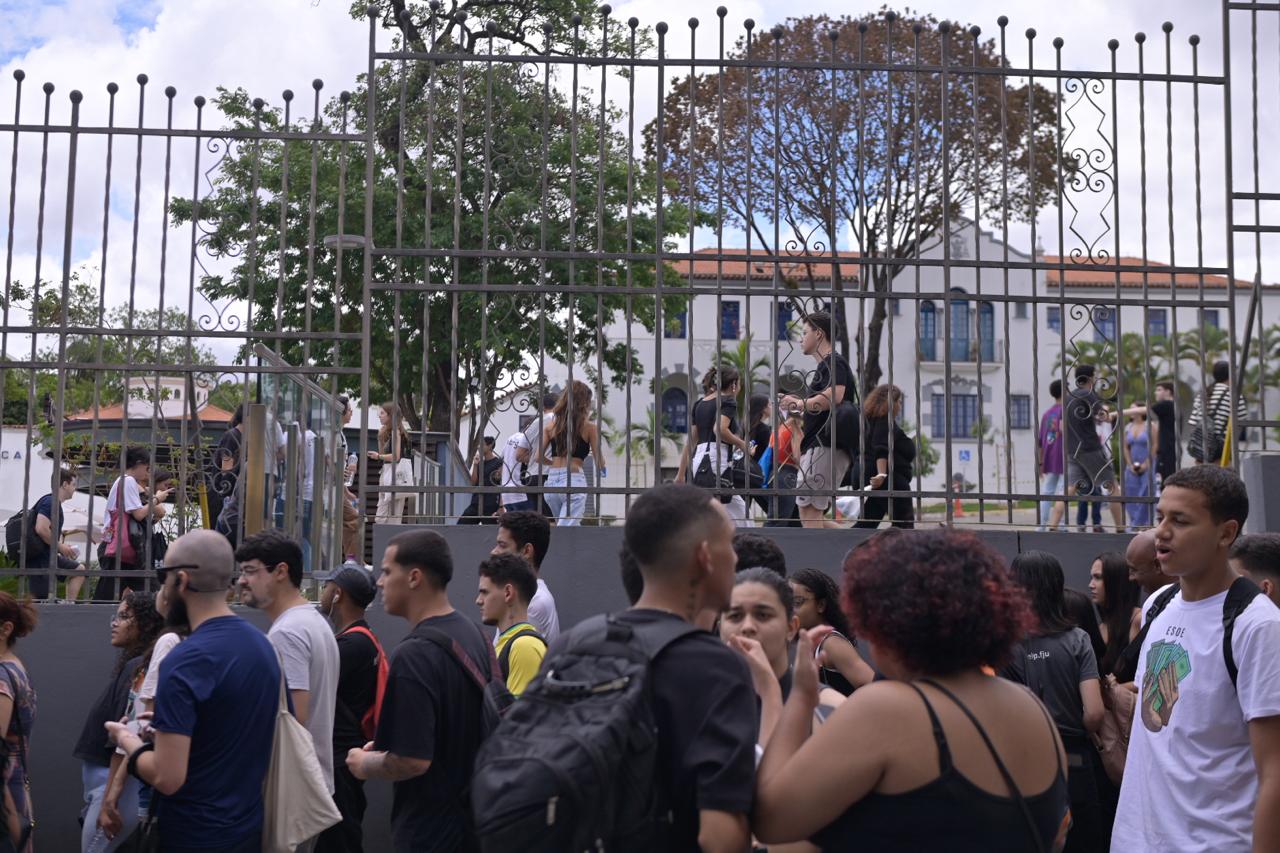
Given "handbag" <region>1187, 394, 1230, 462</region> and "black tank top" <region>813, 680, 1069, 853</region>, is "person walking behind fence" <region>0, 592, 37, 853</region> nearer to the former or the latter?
"black tank top" <region>813, 680, 1069, 853</region>

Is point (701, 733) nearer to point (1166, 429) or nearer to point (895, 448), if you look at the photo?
point (895, 448)

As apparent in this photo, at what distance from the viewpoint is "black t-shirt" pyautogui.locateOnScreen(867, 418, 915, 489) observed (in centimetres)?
820

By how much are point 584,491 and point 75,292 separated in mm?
5100

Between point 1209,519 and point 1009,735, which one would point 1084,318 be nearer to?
point 1209,519

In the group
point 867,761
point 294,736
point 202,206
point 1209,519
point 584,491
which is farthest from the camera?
point 202,206

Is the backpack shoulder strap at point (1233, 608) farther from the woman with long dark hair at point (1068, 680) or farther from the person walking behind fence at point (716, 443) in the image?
the person walking behind fence at point (716, 443)

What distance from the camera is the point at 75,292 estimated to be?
410 inches

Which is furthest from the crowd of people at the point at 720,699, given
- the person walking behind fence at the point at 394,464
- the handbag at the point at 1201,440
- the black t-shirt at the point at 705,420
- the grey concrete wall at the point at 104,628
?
the handbag at the point at 1201,440

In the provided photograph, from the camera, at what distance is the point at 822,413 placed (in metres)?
8.08

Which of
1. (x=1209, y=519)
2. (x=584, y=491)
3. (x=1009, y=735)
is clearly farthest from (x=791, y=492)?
(x=1009, y=735)

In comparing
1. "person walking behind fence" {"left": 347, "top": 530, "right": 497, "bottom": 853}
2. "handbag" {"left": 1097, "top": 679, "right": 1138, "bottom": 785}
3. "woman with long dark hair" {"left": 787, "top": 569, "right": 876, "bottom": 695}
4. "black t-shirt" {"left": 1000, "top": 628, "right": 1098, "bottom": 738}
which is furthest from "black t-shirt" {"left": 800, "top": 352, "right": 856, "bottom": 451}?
"person walking behind fence" {"left": 347, "top": 530, "right": 497, "bottom": 853}

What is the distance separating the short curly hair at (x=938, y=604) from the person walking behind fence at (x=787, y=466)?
188 inches

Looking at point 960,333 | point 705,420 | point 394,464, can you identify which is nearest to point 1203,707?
point 705,420

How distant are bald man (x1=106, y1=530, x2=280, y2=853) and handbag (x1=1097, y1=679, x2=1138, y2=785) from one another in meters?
3.39
